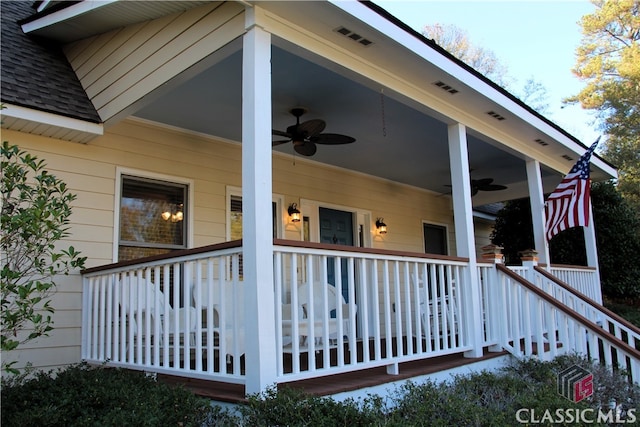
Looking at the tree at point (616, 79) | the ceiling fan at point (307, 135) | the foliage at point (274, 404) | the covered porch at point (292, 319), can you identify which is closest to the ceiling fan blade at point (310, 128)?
the ceiling fan at point (307, 135)

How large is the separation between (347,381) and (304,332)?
2.64 ft

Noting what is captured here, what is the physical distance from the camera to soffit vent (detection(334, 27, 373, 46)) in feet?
11.9

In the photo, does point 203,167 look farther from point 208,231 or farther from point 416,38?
point 416,38

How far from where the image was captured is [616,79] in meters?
17.7

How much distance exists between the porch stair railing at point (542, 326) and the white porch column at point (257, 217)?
3.03 m

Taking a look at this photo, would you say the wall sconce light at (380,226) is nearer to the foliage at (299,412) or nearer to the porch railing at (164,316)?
the porch railing at (164,316)

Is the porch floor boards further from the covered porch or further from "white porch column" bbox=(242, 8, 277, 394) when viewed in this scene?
"white porch column" bbox=(242, 8, 277, 394)

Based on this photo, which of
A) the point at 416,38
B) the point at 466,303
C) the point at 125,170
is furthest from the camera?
the point at 125,170

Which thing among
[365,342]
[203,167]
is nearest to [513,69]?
[203,167]

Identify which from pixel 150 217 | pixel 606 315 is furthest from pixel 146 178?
pixel 606 315

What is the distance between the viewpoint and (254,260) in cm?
302

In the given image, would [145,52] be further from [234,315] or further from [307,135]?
[234,315]

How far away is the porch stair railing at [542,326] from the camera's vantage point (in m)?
4.45

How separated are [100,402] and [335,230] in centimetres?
499
